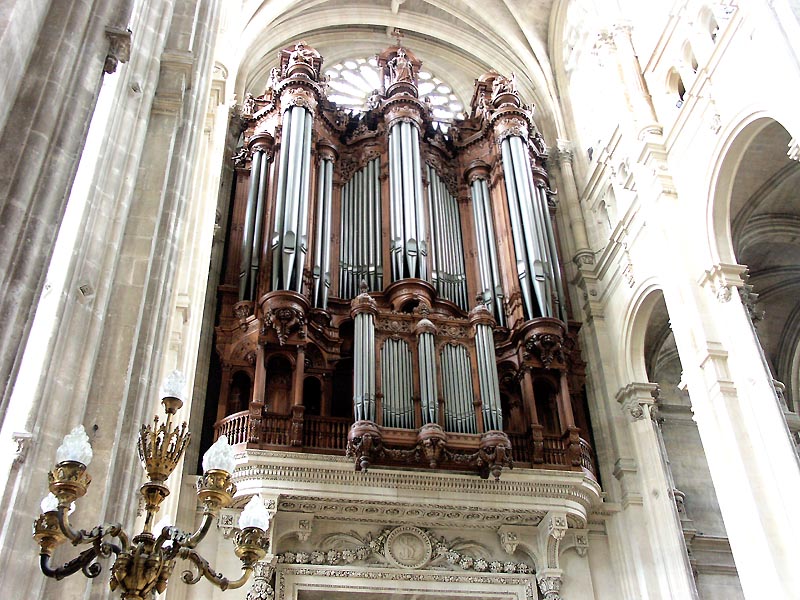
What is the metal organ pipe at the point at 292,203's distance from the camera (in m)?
13.6

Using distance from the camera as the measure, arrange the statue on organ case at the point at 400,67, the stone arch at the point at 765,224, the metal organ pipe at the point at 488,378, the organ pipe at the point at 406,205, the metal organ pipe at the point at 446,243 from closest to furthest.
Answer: the stone arch at the point at 765,224
the metal organ pipe at the point at 488,378
the organ pipe at the point at 406,205
the metal organ pipe at the point at 446,243
the statue on organ case at the point at 400,67

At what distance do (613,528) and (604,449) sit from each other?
1.41 m

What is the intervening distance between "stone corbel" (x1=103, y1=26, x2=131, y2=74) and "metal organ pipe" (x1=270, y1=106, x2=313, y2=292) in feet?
24.8

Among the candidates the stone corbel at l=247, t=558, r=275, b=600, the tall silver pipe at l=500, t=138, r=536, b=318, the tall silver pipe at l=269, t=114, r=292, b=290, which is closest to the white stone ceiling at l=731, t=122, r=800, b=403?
the tall silver pipe at l=500, t=138, r=536, b=318

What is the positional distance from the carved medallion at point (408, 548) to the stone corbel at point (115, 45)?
8920mm

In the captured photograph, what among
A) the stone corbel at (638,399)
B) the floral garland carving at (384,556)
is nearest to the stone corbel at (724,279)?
the stone corbel at (638,399)

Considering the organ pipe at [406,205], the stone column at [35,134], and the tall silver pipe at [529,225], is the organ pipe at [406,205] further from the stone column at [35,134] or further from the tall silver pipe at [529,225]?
the stone column at [35,134]

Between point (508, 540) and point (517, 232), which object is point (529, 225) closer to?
point (517, 232)

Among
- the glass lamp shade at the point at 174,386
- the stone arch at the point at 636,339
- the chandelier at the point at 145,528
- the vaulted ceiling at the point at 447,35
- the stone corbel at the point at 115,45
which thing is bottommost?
the chandelier at the point at 145,528

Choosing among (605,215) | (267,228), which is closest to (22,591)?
(267,228)

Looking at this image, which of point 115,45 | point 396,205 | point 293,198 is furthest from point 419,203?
point 115,45

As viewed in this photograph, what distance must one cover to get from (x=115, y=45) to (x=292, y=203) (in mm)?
8739

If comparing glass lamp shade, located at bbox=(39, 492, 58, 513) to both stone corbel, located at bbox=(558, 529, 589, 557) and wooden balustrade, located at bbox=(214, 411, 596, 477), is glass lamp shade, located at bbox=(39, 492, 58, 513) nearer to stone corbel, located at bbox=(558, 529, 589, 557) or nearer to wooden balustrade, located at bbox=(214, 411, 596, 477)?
wooden balustrade, located at bbox=(214, 411, 596, 477)

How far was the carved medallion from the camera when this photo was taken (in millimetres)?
12750
